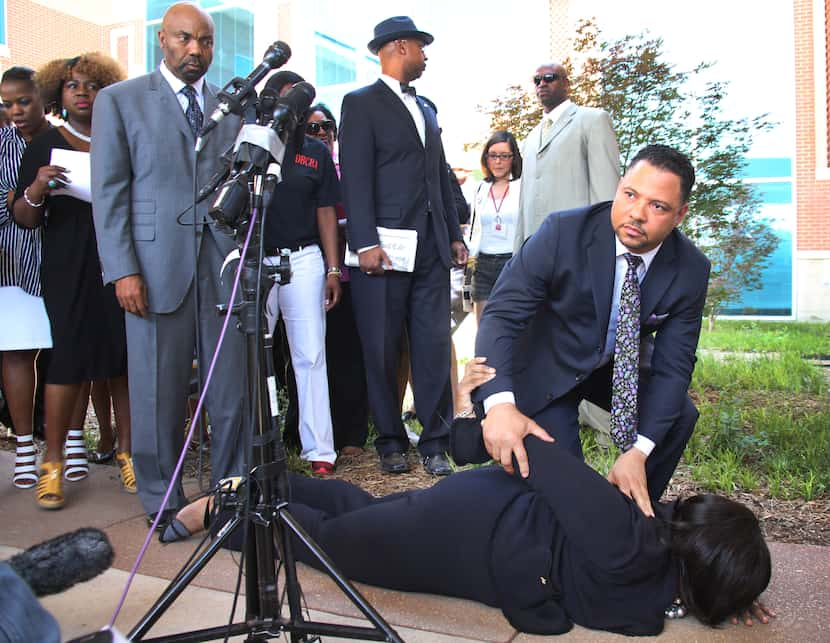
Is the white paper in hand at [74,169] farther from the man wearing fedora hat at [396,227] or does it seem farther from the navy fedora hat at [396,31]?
the navy fedora hat at [396,31]

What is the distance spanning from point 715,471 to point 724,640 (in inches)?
80.9

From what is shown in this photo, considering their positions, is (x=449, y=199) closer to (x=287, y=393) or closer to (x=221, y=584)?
(x=287, y=393)

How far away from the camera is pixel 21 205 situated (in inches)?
164

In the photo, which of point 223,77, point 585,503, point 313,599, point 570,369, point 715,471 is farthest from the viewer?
point 223,77

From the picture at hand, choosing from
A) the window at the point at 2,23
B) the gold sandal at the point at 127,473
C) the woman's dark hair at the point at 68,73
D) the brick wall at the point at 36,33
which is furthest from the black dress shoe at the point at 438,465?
the window at the point at 2,23

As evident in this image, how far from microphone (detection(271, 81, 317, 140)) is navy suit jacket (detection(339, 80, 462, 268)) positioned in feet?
6.93

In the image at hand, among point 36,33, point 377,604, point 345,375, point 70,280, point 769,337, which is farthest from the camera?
point 36,33

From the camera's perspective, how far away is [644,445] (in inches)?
119

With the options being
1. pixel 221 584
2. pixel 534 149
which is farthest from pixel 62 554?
pixel 534 149

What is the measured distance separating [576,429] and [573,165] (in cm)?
237

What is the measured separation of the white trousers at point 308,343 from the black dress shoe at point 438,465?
1.75ft

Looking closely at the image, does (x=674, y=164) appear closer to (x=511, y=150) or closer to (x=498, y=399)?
(x=498, y=399)

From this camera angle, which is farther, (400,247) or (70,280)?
(400,247)

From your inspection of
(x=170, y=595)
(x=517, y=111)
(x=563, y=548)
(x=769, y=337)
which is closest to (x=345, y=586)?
(x=170, y=595)
